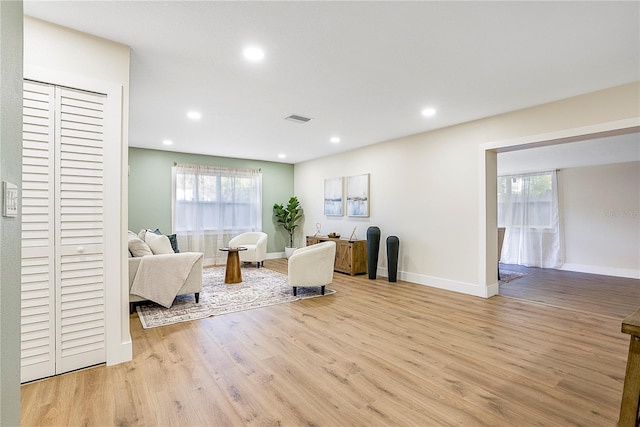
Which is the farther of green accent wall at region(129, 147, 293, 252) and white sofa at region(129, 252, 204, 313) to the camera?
green accent wall at region(129, 147, 293, 252)

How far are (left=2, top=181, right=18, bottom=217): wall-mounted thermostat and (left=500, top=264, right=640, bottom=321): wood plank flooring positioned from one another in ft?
16.8

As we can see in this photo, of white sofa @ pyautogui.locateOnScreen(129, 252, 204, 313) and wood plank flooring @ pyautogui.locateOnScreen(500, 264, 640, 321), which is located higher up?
white sofa @ pyautogui.locateOnScreen(129, 252, 204, 313)

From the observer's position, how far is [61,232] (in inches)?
87.0

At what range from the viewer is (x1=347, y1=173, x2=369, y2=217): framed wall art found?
617cm

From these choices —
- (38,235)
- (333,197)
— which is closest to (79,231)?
(38,235)

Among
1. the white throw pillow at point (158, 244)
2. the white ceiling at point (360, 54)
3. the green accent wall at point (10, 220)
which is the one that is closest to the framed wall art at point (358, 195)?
the white ceiling at point (360, 54)

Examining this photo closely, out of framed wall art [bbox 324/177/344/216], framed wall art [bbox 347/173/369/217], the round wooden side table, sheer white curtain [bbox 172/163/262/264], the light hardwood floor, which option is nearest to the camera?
the light hardwood floor

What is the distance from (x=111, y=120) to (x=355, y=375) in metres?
2.68

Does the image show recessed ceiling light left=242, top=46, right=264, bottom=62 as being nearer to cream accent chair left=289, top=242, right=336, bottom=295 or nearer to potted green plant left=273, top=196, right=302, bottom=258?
cream accent chair left=289, top=242, right=336, bottom=295

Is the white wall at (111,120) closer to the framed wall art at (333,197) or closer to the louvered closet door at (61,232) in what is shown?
the louvered closet door at (61,232)

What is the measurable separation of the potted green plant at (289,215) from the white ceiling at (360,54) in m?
3.66

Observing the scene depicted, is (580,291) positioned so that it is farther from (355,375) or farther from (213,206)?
(213,206)

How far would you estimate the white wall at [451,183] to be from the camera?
140 inches

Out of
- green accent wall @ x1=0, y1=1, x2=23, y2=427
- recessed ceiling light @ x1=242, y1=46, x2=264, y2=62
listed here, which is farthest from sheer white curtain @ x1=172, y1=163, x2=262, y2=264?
green accent wall @ x1=0, y1=1, x2=23, y2=427
